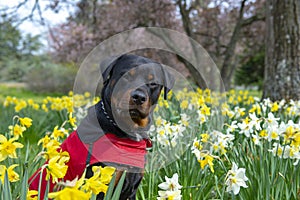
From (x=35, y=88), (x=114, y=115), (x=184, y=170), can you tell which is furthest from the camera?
(x=35, y=88)

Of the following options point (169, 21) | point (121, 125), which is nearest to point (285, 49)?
point (121, 125)

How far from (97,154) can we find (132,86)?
1.96 ft

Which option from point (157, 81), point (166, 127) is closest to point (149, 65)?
point (157, 81)

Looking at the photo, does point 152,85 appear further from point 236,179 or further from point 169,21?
point 169,21

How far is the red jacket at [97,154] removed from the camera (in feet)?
5.78

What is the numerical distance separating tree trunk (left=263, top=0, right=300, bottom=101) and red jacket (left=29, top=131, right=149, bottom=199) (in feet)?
12.5

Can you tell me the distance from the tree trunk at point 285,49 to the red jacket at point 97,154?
12.5ft

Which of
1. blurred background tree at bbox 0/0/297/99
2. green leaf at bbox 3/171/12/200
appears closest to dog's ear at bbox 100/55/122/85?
green leaf at bbox 3/171/12/200

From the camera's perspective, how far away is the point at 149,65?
7.73 feet

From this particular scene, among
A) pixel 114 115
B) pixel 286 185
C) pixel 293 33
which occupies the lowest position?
pixel 286 185

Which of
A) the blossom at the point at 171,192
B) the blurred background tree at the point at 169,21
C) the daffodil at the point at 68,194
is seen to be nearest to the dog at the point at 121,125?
the blossom at the point at 171,192

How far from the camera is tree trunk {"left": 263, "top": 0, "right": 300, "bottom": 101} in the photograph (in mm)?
4953

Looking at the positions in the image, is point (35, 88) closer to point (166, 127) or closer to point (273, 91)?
point (273, 91)

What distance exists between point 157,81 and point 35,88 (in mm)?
19865
